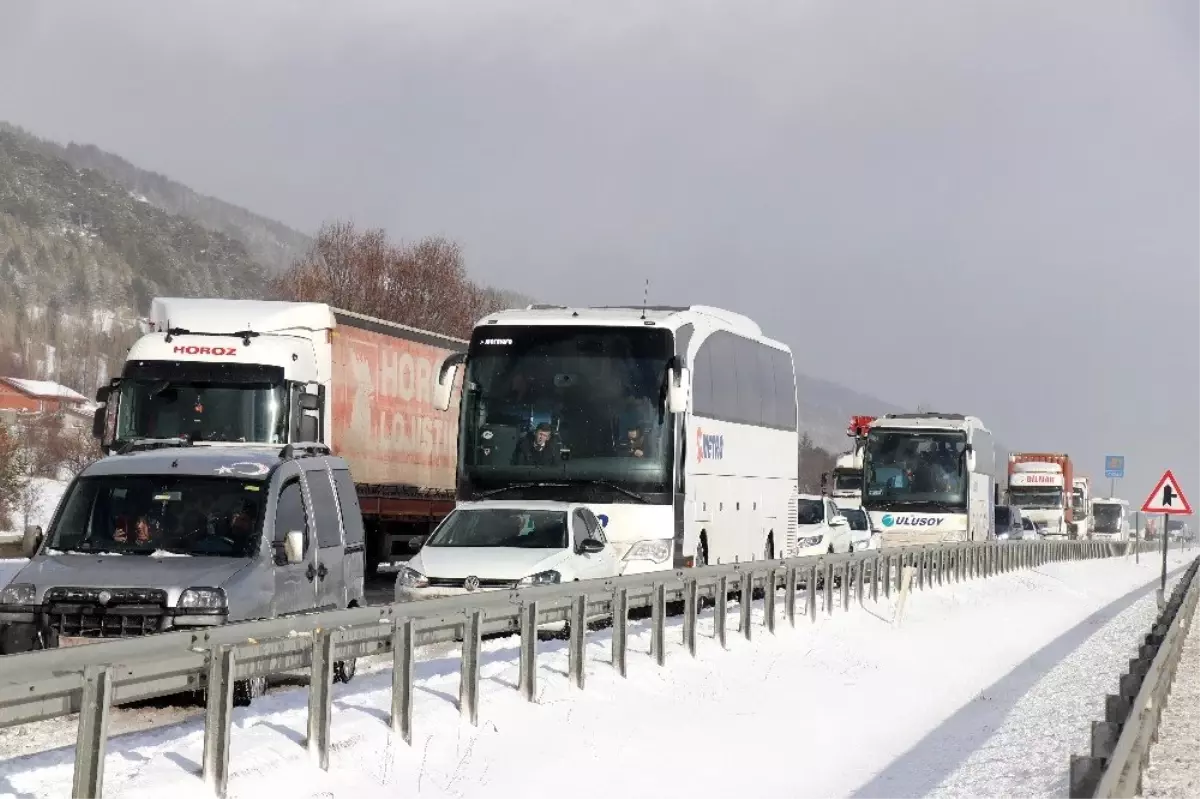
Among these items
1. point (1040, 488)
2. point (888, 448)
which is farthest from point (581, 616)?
point (1040, 488)

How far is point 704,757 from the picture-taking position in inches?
570

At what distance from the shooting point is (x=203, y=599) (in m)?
12.8

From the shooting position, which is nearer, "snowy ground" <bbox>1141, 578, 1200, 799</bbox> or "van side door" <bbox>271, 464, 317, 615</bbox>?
"snowy ground" <bbox>1141, 578, 1200, 799</bbox>

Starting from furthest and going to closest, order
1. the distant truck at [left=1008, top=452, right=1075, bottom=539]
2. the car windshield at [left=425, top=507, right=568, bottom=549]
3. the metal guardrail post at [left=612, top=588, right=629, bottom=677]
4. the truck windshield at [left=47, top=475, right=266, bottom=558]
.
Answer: the distant truck at [left=1008, top=452, right=1075, bottom=539] < the car windshield at [left=425, top=507, right=568, bottom=549] < the metal guardrail post at [left=612, top=588, right=629, bottom=677] < the truck windshield at [left=47, top=475, right=266, bottom=558]

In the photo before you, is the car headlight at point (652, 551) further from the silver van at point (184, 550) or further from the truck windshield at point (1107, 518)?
the truck windshield at point (1107, 518)

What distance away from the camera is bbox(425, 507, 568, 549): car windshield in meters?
20.5

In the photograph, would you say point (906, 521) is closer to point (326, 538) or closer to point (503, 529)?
point (503, 529)

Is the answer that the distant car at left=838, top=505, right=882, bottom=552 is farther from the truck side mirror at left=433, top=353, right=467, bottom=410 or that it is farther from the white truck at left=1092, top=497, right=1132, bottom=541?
the white truck at left=1092, top=497, right=1132, bottom=541

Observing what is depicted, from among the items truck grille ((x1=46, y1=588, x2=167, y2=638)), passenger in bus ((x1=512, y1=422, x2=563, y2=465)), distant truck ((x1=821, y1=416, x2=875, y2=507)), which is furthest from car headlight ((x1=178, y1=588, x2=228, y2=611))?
distant truck ((x1=821, y1=416, x2=875, y2=507))

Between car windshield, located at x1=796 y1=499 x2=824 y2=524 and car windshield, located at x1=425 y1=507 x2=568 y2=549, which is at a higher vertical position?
car windshield, located at x1=796 y1=499 x2=824 y2=524

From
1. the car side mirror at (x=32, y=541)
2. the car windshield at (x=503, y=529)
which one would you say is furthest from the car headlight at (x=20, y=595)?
the car windshield at (x=503, y=529)

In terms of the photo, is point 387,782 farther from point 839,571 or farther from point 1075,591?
point 1075,591

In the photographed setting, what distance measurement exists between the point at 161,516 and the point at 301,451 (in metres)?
1.75

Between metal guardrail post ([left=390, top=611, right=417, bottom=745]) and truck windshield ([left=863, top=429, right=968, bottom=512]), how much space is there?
38.1 meters
